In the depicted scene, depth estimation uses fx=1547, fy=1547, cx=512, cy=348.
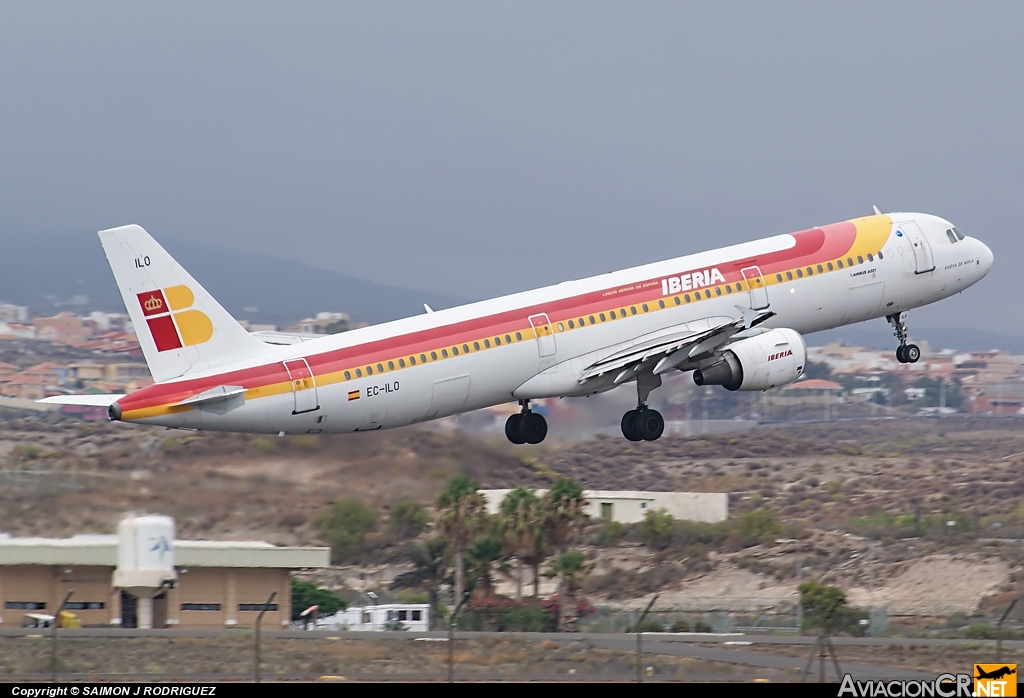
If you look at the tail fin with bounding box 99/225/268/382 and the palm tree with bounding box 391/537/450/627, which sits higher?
the tail fin with bounding box 99/225/268/382

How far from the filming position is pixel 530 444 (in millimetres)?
47500

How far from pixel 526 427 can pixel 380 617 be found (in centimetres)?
854

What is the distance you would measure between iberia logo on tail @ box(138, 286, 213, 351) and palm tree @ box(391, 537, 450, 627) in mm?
16911

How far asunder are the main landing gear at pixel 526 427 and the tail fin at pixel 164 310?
11663 mm

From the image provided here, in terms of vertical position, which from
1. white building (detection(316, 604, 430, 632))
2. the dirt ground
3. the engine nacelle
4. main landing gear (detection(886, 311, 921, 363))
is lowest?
the dirt ground

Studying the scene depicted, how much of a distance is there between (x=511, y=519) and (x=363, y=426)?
15.9 meters

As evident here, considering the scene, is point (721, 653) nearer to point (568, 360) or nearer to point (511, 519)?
point (568, 360)

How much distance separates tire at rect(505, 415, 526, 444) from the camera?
46.9 meters

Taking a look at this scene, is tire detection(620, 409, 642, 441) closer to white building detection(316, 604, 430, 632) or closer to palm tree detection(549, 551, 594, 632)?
palm tree detection(549, 551, 594, 632)

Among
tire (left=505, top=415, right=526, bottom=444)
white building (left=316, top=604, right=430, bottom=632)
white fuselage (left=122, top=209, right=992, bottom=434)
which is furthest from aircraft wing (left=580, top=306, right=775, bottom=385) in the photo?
white building (left=316, top=604, right=430, bottom=632)

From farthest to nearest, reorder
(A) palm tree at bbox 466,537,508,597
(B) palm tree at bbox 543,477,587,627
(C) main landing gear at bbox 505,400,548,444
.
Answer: (B) palm tree at bbox 543,477,587,627, (A) palm tree at bbox 466,537,508,597, (C) main landing gear at bbox 505,400,548,444

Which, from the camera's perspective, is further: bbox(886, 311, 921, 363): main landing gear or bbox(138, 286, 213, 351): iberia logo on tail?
bbox(886, 311, 921, 363): main landing gear

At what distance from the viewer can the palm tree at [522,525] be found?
54.4m

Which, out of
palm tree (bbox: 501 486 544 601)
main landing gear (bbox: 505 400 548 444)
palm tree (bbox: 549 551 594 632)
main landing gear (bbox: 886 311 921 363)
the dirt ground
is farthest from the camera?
palm tree (bbox: 501 486 544 601)
